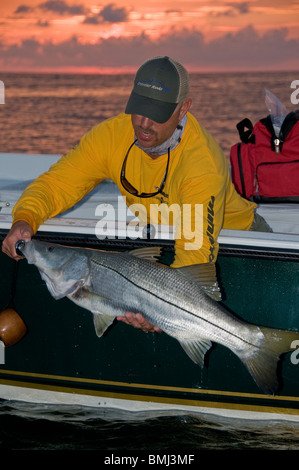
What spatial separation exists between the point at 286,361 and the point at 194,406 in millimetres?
852

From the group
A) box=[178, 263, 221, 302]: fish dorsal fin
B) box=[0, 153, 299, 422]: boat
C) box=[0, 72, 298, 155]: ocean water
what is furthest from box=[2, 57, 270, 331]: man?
box=[0, 72, 298, 155]: ocean water

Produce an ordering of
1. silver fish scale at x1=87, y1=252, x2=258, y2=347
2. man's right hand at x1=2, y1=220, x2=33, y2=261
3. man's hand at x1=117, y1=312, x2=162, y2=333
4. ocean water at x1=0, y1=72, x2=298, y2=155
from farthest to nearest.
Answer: ocean water at x1=0, y1=72, x2=298, y2=155 → man's right hand at x1=2, y1=220, x2=33, y2=261 → man's hand at x1=117, y1=312, x2=162, y2=333 → silver fish scale at x1=87, y1=252, x2=258, y2=347

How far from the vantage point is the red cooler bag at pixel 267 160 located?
5930 mm

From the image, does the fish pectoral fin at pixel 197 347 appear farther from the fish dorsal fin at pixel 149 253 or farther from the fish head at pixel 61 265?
the fish head at pixel 61 265

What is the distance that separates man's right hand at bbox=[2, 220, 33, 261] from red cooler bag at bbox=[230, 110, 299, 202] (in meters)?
2.28

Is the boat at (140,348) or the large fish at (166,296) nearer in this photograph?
the large fish at (166,296)

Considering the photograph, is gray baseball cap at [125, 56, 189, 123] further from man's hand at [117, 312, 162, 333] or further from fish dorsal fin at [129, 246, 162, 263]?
man's hand at [117, 312, 162, 333]

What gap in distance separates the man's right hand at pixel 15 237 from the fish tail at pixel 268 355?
1616 mm

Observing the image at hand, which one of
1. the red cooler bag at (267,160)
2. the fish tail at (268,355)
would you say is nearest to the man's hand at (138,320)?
the fish tail at (268,355)

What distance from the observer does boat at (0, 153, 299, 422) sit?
4.73 m

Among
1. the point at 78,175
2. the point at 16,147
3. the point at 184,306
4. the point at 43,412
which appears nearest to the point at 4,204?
the point at 78,175

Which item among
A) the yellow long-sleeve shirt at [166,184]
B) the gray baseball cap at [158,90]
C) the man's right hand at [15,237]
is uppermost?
the gray baseball cap at [158,90]

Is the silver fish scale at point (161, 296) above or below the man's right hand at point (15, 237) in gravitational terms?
below
